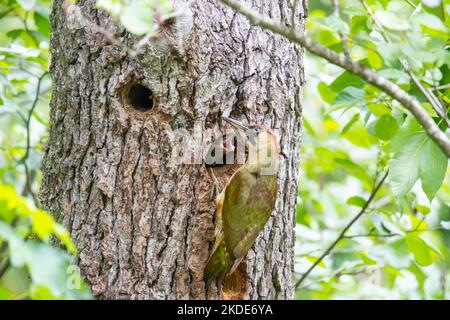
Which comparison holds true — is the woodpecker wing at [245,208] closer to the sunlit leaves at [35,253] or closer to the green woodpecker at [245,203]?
the green woodpecker at [245,203]

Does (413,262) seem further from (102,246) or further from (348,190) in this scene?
(102,246)

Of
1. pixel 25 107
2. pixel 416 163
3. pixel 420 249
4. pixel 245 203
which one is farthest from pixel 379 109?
pixel 25 107

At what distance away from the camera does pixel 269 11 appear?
382 cm

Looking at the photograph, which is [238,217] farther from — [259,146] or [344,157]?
[344,157]

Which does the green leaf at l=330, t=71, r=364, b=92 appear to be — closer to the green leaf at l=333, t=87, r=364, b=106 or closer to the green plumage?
the green leaf at l=333, t=87, r=364, b=106

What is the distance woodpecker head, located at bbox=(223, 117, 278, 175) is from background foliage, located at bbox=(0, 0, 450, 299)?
44 cm

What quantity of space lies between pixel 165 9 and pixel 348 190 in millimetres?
4543

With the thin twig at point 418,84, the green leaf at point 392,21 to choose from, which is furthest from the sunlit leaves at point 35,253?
the thin twig at point 418,84

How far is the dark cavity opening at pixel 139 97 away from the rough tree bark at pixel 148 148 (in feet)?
0.13

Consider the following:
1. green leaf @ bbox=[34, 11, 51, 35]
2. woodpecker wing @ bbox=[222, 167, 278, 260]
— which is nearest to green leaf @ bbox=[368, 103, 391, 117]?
woodpecker wing @ bbox=[222, 167, 278, 260]

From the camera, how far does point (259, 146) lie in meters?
3.71

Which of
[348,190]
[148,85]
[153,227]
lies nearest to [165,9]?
[148,85]

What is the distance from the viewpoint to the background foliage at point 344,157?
238cm

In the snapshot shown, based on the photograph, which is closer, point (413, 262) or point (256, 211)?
point (256, 211)
